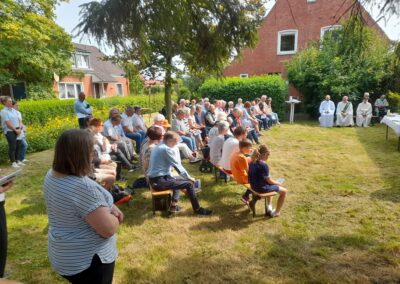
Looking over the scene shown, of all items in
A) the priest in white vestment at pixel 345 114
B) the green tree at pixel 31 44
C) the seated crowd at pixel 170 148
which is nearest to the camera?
the seated crowd at pixel 170 148

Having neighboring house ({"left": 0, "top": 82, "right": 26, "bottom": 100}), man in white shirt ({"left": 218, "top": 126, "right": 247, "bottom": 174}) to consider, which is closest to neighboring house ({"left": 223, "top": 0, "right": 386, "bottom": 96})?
neighboring house ({"left": 0, "top": 82, "right": 26, "bottom": 100})

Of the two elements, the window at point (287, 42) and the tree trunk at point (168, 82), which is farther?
the window at point (287, 42)

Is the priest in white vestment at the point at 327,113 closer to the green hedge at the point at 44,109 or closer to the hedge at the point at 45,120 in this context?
the hedge at the point at 45,120

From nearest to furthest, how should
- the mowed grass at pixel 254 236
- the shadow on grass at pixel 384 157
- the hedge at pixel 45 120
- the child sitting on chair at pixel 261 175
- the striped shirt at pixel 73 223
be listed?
the striped shirt at pixel 73 223 < the mowed grass at pixel 254 236 < the child sitting on chair at pixel 261 175 < the shadow on grass at pixel 384 157 < the hedge at pixel 45 120

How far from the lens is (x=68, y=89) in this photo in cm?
2672

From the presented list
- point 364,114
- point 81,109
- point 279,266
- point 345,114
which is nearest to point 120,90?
point 345,114

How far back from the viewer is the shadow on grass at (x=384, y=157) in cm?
548

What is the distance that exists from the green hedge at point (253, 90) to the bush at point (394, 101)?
5104 millimetres

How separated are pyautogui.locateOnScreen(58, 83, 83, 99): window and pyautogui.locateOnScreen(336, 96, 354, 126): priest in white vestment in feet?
73.5

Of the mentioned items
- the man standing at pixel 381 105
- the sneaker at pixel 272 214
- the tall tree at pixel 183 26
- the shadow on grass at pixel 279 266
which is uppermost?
the tall tree at pixel 183 26

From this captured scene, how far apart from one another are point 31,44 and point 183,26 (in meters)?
15.6

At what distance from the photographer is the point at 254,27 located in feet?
13.3

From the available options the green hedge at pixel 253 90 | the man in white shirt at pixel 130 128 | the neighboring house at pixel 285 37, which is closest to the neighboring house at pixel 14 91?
the green hedge at pixel 253 90

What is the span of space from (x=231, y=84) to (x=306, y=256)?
14.9m
